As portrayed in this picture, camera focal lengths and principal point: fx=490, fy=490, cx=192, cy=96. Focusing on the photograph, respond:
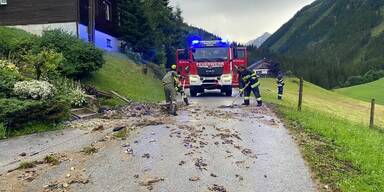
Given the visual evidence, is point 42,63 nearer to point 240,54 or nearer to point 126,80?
point 126,80

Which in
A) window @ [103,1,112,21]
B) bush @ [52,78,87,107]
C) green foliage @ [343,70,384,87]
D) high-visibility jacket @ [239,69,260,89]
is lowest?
green foliage @ [343,70,384,87]

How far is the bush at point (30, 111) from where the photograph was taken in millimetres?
13648

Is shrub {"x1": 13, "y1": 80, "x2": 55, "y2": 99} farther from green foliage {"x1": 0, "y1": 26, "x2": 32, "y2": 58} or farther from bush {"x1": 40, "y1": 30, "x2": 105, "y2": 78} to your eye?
bush {"x1": 40, "y1": 30, "x2": 105, "y2": 78}

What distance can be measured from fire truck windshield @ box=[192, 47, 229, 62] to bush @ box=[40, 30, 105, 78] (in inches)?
221

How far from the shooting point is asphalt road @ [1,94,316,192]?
862cm

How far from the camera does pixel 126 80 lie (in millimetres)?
28922

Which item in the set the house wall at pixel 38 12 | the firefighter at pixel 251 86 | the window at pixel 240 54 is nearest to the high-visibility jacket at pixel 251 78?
the firefighter at pixel 251 86

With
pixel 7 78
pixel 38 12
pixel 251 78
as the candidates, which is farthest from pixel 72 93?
pixel 38 12

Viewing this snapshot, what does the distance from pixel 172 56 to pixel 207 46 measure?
24.5 m

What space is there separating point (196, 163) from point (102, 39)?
29.7m

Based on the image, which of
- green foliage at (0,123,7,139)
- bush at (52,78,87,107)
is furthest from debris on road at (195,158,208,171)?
bush at (52,78,87,107)

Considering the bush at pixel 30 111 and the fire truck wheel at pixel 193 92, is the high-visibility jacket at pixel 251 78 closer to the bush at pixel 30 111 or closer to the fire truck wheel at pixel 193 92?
the fire truck wheel at pixel 193 92

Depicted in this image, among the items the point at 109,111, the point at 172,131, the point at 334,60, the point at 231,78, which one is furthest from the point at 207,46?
the point at 334,60

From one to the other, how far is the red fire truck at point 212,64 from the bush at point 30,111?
11865 mm
